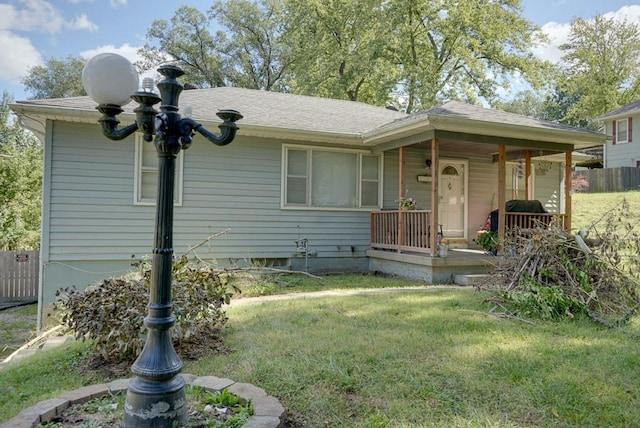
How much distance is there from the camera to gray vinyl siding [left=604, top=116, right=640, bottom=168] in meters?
21.6

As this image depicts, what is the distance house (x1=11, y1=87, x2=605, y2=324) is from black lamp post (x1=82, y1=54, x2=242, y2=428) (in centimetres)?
559

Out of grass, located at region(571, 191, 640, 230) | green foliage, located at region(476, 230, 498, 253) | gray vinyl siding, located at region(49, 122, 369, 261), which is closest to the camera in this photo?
gray vinyl siding, located at region(49, 122, 369, 261)

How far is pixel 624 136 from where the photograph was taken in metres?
22.3

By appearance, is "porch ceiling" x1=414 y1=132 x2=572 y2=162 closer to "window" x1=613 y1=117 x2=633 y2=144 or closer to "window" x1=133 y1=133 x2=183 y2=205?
"window" x1=133 y1=133 x2=183 y2=205

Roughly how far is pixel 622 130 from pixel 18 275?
25819mm

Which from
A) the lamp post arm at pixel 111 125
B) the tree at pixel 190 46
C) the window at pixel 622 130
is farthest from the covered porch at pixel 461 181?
the tree at pixel 190 46

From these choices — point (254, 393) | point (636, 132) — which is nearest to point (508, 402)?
point (254, 393)

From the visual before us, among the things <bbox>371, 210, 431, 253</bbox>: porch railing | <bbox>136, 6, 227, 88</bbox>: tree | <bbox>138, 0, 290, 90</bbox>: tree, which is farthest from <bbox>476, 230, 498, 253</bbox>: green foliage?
<bbox>136, 6, 227, 88</bbox>: tree

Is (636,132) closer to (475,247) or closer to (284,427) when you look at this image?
(475,247)

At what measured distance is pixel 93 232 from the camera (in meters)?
7.95

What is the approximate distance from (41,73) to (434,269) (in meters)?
38.6

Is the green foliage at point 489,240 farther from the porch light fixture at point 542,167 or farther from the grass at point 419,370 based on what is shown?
the porch light fixture at point 542,167

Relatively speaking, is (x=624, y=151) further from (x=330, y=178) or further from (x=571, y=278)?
(x=571, y=278)

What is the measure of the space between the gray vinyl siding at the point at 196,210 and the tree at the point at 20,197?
6401 millimetres
